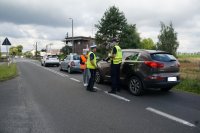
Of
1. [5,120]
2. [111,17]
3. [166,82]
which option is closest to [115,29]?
[111,17]

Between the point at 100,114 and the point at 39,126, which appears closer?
the point at 39,126

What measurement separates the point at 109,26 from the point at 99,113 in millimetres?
40647

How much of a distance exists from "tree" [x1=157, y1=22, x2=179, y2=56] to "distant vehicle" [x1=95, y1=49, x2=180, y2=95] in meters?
35.8

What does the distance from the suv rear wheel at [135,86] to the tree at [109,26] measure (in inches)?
1431

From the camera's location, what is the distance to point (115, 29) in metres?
47.2

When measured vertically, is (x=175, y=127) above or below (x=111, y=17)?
below

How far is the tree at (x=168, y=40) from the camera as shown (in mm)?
44281

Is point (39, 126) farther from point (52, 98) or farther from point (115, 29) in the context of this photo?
point (115, 29)

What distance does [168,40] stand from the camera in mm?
44656

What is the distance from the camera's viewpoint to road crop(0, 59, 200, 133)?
209 inches

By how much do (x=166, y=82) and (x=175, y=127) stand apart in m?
3.52

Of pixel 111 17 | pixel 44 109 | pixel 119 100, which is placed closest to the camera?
pixel 44 109

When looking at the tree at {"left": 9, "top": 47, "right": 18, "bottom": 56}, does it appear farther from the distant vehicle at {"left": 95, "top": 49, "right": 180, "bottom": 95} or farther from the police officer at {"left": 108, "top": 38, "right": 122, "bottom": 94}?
the distant vehicle at {"left": 95, "top": 49, "right": 180, "bottom": 95}

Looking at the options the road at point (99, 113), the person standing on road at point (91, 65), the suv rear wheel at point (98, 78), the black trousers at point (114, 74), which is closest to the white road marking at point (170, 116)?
the road at point (99, 113)
